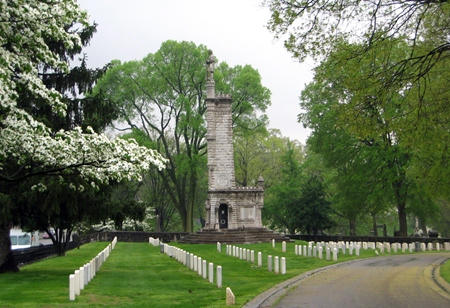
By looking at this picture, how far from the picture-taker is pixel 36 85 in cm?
1280

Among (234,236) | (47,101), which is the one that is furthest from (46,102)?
(234,236)

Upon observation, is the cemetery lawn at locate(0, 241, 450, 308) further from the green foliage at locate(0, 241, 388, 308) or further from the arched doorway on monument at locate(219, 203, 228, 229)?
the arched doorway on monument at locate(219, 203, 228, 229)

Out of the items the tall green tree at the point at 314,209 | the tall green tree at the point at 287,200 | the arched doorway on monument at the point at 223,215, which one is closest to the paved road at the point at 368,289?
the arched doorway on monument at the point at 223,215

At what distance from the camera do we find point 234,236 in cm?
4606

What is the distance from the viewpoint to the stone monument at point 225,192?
49188 millimetres

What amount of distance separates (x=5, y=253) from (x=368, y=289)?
14.3 m

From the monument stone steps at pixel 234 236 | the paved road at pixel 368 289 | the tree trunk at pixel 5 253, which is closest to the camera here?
the paved road at pixel 368 289

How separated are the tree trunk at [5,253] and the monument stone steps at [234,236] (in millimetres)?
24682

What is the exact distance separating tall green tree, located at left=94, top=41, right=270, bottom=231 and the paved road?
34367 millimetres

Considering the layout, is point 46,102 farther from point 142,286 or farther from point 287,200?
point 287,200

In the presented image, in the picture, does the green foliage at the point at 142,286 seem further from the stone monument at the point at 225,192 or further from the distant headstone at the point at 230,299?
the stone monument at the point at 225,192

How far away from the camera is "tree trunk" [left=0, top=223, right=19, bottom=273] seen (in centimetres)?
2170

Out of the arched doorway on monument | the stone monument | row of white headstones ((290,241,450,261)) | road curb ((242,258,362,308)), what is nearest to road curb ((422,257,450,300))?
road curb ((242,258,362,308))

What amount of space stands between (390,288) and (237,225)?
32553 mm
